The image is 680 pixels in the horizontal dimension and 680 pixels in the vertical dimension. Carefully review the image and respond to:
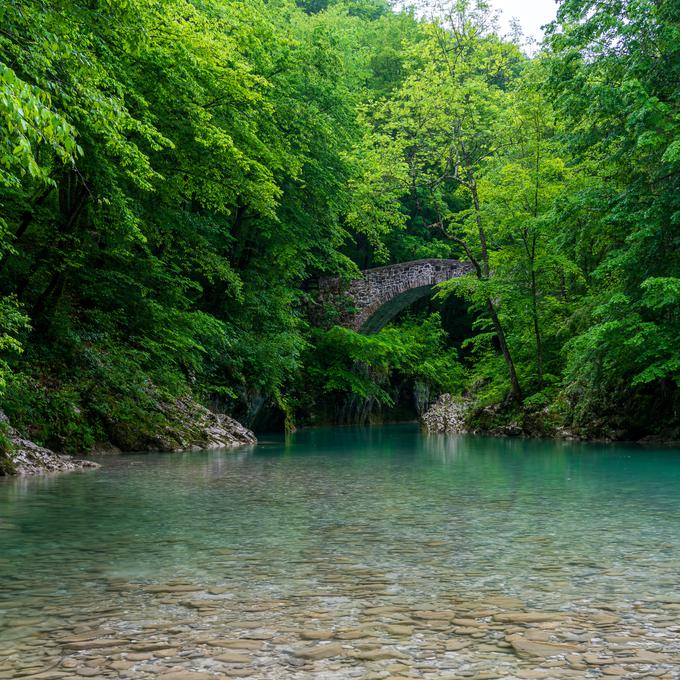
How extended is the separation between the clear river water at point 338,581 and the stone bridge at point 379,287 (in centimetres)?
2252

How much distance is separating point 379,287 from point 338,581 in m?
27.4

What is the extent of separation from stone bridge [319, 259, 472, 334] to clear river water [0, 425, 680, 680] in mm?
22523

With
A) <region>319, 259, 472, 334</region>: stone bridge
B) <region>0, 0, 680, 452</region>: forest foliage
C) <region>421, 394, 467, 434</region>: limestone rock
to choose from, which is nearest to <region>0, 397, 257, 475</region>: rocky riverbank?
<region>0, 0, 680, 452</region>: forest foliage

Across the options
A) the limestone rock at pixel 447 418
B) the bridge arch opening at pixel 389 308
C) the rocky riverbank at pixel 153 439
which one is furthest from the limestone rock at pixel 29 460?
the bridge arch opening at pixel 389 308

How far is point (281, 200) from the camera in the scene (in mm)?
21281

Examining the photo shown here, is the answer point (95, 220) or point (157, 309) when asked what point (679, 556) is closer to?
point (95, 220)

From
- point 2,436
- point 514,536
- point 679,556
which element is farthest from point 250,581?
point 2,436

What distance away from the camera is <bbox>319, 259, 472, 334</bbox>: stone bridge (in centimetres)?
3075

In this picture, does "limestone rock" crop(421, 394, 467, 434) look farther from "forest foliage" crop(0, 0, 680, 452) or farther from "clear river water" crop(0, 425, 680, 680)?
"clear river water" crop(0, 425, 680, 680)

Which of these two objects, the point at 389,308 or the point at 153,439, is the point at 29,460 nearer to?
the point at 153,439

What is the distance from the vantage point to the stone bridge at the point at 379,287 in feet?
101

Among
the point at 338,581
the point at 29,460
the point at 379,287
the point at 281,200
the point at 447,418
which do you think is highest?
the point at 281,200

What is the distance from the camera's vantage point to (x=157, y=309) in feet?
51.9

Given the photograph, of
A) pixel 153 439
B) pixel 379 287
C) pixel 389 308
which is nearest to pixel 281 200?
pixel 153 439
